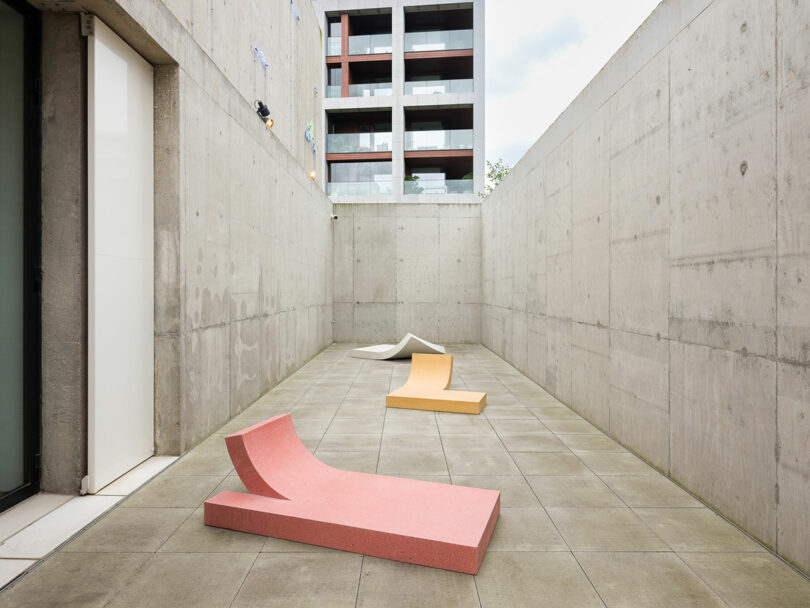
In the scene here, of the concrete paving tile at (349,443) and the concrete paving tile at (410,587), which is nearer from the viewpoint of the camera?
the concrete paving tile at (410,587)

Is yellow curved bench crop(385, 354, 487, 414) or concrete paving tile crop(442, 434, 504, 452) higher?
yellow curved bench crop(385, 354, 487, 414)

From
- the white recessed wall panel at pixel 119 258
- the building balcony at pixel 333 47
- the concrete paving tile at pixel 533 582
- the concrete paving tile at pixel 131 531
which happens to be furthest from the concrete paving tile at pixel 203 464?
the building balcony at pixel 333 47

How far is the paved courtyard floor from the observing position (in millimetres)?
2346

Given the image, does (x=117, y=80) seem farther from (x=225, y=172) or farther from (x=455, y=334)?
(x=455, y=334)

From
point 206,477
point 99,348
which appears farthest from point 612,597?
point 99,348

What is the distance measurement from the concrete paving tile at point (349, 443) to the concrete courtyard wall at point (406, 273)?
874 centimetres

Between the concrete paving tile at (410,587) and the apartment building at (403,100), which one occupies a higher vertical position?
the apartment building at (403,100)

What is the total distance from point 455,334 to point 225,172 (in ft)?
30.8

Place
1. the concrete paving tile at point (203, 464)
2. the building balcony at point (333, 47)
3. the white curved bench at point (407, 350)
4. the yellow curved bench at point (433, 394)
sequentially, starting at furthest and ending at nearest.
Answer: the building balcony at point (333, 47) → the white curved bench at point (407, 350) → the yellow curved bench at point (433, 394) → the concrete paving tile at point (203, 464)

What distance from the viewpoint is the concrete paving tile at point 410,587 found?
2.29 meters

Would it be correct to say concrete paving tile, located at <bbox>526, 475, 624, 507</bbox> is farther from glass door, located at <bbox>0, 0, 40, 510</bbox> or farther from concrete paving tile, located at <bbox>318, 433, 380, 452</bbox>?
glass door, located at <bbox>0, 0, 40, 510</bbox>

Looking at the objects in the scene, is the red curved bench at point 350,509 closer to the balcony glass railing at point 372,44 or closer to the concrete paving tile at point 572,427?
the concrete paving tile at point 572,427

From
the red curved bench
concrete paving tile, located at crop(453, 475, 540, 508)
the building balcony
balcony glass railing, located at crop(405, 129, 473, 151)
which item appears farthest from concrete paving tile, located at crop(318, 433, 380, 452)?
the building balcony

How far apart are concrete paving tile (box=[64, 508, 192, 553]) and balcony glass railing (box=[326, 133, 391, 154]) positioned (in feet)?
75.3
